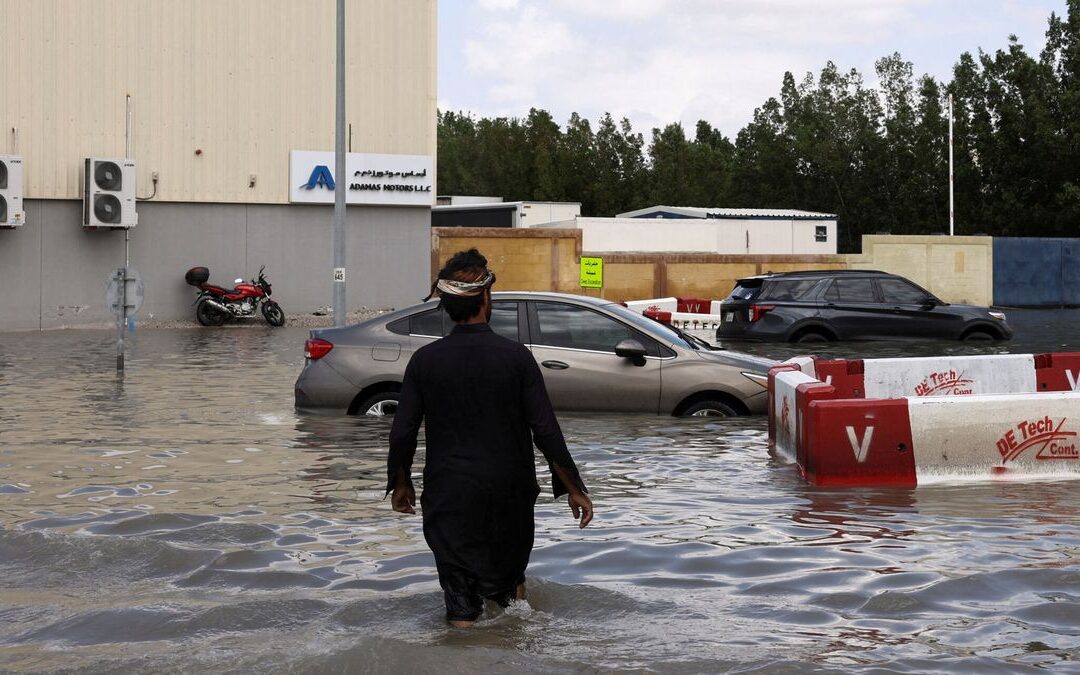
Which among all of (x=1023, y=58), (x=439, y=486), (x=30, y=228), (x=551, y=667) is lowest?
(x=551, y=667)

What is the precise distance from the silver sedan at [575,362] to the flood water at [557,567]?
0.53m

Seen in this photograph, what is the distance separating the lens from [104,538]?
8258 mm

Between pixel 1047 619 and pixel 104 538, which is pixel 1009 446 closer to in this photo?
pixel 1047 619

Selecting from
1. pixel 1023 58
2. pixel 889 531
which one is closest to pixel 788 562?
pixel 889 531

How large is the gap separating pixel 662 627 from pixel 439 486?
4.05ft

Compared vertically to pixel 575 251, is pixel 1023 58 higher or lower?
higher

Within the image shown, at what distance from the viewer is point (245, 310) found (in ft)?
109

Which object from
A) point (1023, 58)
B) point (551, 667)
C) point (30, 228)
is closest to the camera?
point (551, 667)

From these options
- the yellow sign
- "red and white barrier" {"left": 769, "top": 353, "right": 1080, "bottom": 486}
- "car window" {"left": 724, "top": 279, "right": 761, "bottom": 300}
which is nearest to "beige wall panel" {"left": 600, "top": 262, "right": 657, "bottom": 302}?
the yellow sign

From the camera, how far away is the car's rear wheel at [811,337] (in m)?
24.6

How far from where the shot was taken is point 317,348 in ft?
44.4

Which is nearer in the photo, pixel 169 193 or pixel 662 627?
pixel 662 627

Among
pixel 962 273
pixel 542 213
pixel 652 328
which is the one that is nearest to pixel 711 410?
pixel 652 328

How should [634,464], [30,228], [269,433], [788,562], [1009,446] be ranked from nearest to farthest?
[788,562] → [1009,446] → [634,464] → [269,433] → [30,228]
